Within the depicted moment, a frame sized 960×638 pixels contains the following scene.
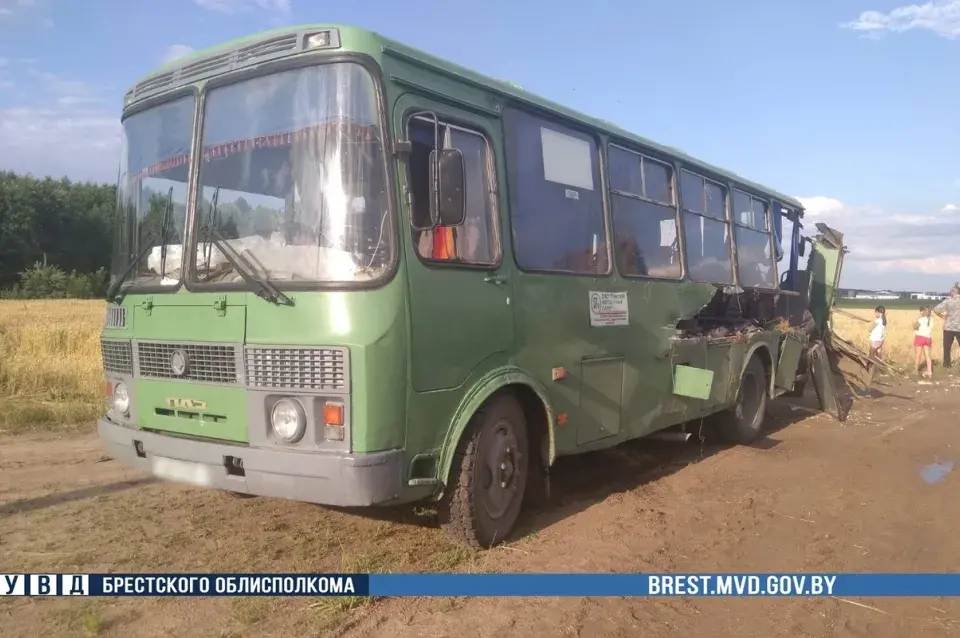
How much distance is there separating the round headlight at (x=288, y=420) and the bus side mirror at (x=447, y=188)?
1317 millimetres

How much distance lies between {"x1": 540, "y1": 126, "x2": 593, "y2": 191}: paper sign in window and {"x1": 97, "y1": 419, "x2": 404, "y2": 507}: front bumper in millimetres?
2709

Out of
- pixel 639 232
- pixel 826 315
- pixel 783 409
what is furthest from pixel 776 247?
pixel 639 232

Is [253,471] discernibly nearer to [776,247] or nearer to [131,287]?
[131,287]

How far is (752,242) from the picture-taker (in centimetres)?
956

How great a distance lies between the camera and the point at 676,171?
7.48m

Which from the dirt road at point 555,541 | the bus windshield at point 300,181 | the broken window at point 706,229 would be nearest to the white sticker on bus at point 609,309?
the dirt road at point 555,541

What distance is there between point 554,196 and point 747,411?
4914 millimetres

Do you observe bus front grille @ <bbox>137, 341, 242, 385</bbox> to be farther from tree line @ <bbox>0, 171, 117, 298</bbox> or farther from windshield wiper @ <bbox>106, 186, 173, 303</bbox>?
tree line @ <bbox>0, 171, 117, 298</bbox>

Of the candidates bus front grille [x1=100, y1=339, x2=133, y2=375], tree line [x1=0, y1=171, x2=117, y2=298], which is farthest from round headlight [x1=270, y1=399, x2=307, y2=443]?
tree line [x1=0, y1=171, x2=117, y2=298]

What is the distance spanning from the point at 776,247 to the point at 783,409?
3.14m

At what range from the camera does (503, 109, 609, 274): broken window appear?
5145mm

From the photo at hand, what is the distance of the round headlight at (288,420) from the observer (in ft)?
12.8

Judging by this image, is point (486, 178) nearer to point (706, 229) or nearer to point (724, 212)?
point (706, 229)

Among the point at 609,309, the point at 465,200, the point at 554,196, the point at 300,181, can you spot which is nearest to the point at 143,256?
the point at 300,181
